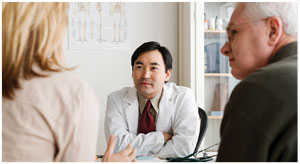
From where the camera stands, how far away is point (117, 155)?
917 millimetres

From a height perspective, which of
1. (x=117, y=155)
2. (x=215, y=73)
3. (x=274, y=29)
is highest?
(x=274, y=29)

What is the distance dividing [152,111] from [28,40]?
52cm

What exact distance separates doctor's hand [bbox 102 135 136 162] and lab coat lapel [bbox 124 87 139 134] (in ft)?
0.52

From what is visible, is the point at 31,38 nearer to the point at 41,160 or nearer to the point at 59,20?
the point at 59,20

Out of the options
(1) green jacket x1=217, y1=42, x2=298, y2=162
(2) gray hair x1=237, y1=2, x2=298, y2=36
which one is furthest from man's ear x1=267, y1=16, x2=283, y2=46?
(1) green jacket x1=217, y1=42, x2=298, y2=162

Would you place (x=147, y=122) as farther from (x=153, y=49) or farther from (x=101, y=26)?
(x=101, y=26)

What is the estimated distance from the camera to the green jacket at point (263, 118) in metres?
0.67

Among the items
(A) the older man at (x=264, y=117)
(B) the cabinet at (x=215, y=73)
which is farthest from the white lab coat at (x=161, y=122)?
(A) the older man at (x=264, y=117)

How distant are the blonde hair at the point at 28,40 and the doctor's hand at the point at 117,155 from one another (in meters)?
0.28

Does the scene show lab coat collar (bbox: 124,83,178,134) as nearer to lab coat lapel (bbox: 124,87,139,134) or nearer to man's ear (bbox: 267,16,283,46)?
lab coat lapel (bbox: 124,87,139,134)

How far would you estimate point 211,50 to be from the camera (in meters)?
1.27

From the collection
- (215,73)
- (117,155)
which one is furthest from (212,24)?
(117,155)

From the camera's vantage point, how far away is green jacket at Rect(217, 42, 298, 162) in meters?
0.67

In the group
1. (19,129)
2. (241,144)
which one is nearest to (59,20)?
(19,129)
